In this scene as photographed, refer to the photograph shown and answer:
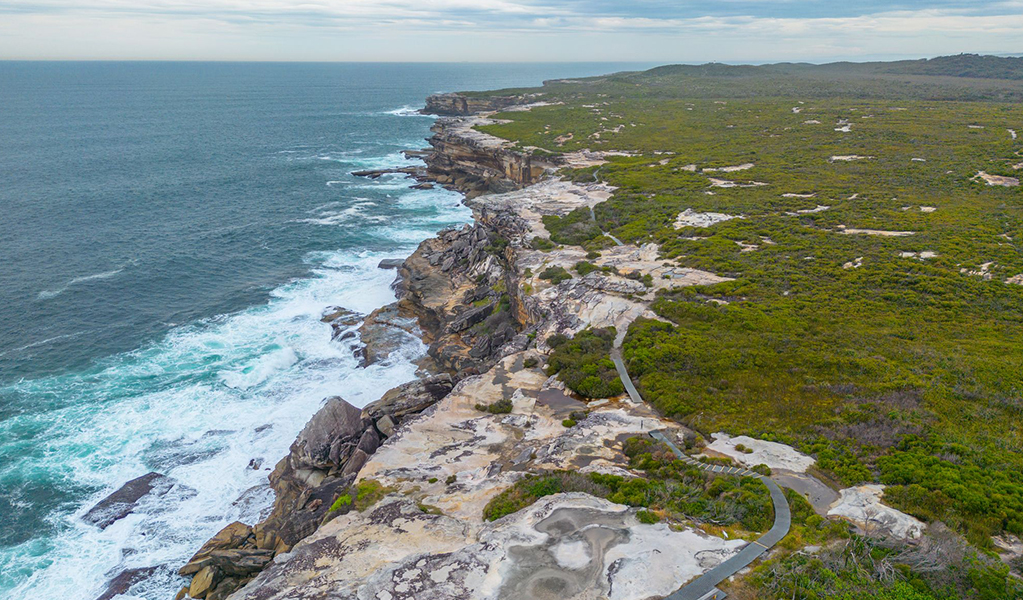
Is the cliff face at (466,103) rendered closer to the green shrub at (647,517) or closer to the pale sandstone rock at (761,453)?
the pale sandstone rock at (761,453)

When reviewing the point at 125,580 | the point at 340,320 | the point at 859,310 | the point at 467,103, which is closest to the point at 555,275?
the point at 859,310

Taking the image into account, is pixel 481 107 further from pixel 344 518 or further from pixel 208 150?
pixel 344 518

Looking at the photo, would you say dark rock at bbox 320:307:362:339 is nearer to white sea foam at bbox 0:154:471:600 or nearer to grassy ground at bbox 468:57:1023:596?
white sea foam at bbox 0:154:471:600

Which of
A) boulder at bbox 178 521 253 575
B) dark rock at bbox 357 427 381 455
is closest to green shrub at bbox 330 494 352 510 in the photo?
dark rock at bbox 357 427 381 455

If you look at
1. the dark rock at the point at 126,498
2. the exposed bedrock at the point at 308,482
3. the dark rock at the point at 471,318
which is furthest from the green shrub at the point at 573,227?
the dark rock at the point at 126,498

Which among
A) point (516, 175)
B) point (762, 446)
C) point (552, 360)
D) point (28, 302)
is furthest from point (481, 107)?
point (762, 446)
